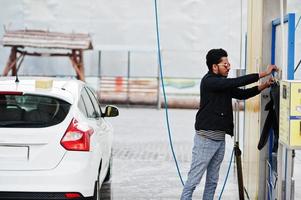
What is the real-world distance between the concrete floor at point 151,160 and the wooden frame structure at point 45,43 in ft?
11.2

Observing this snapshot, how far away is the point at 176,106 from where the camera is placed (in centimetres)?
2150

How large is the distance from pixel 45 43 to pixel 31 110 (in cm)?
1502

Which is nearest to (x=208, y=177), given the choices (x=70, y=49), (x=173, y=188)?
(x=173, y=188)

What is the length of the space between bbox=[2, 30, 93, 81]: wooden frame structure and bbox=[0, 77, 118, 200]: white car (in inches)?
576

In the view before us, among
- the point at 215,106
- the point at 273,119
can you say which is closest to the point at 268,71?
the point at 273,119

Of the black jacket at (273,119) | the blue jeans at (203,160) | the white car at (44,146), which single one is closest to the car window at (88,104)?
the white car at (44,146)

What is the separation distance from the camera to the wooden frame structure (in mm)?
20516

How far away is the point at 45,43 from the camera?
2061 cm

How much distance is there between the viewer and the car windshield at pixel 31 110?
18.8 feet

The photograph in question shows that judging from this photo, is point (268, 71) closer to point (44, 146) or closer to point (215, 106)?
point (215, 106)

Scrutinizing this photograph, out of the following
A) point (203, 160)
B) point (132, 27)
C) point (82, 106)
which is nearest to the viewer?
point (203, 160)

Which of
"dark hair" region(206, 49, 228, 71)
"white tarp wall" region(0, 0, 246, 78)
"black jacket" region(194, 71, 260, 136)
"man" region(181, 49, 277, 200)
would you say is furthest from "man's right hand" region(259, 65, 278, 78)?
"white tarp wall" region(0, 0, 246, 78)

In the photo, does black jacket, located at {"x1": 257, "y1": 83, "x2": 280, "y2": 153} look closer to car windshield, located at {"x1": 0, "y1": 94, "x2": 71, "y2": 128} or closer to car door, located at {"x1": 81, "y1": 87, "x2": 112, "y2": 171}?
car door, located at {"x1": 81, "y1": 87, "x2": 112, "y2": 171}

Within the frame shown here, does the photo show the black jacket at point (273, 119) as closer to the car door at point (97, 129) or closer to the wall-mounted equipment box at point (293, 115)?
the wall-mounted equipment box at point (293, 115)
